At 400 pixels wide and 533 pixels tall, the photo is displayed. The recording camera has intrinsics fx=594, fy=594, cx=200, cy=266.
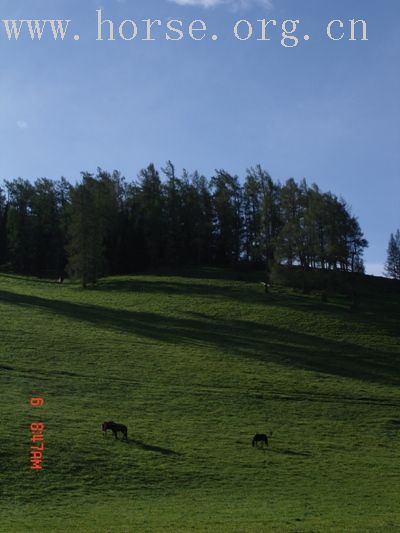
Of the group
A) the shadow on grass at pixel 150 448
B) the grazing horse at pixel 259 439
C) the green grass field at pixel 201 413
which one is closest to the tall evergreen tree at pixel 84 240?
the green grass field at pixel 201 413

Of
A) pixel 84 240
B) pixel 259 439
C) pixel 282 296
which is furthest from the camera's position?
pixel 84 240

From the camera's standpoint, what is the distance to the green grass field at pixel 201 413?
69.3ft

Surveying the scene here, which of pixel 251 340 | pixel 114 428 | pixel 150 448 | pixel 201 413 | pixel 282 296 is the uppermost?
pixel 282 296

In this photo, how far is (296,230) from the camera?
89.3 meters

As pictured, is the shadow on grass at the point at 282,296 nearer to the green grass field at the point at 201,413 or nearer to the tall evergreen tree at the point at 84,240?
the green grass field at the point at 201,413

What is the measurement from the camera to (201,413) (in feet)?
125

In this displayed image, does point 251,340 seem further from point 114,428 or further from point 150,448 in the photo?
point 150,448

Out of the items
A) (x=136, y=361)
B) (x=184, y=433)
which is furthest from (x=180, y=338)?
(x=184, y=433)

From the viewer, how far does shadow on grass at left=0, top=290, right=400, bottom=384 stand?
54656 mm

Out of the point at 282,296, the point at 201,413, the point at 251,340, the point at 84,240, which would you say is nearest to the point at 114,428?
the point at 201,413

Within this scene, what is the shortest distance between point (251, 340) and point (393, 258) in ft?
327

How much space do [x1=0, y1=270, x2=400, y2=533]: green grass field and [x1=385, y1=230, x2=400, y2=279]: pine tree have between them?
6965 cm

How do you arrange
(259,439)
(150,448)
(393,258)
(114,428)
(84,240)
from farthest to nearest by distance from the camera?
(393,258), (84,240), (259,439), (114,428), (150,448)

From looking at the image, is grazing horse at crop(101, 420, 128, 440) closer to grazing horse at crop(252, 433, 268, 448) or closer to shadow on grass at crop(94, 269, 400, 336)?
grazing horse at crop(252, 433, 268, 448)
